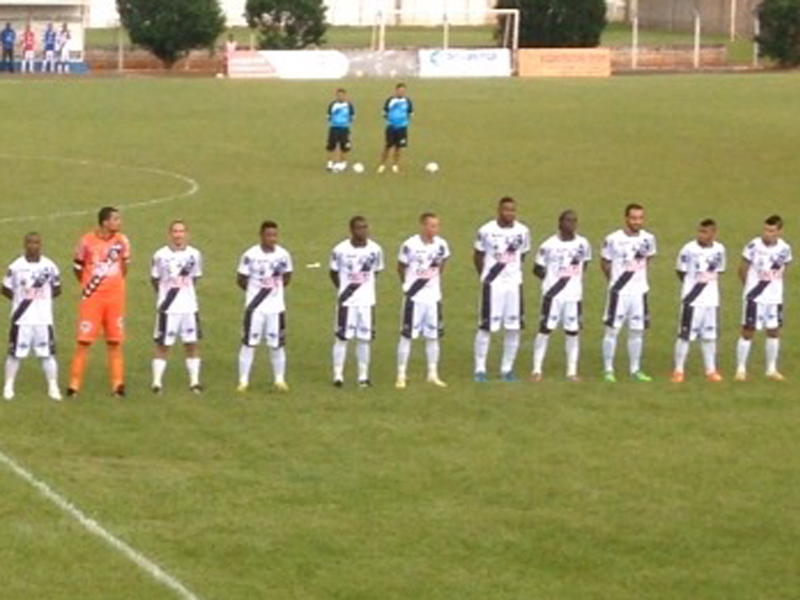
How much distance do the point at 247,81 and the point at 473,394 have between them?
57766 millimetres

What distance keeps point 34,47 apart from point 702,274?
6253 cm

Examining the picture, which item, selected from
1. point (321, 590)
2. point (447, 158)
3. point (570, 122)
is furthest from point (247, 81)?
point (321, 590)

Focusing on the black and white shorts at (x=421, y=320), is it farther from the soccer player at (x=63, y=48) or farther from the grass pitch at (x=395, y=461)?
the soccer player at (x=63, y=48)

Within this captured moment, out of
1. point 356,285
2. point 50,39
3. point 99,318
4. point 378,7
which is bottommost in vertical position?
point 99,318

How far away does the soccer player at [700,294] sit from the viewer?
26156mm

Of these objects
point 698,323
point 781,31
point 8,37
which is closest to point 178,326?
point 698,323

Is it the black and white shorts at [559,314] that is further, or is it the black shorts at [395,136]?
the black shorts at [395,136]

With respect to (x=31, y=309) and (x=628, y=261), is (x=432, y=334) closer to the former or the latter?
(x=628, y=261)

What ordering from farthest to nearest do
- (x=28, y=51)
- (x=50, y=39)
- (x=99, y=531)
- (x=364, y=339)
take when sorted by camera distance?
1. (x=28, y=51)
2. (x=50, y=39)
3. (x=364, y=339)
4. (x=99, y=531)

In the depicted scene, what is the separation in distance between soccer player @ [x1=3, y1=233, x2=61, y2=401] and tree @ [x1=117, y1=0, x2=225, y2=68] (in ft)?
213

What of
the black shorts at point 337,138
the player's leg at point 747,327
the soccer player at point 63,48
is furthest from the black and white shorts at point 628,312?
the soccer player at point 63,48

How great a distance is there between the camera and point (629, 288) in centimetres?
2620

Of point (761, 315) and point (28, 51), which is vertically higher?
point (28, 51)

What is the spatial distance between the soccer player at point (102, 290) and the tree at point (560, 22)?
6892 centimetres
